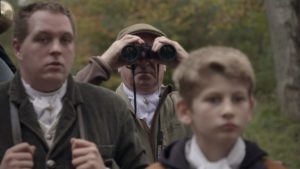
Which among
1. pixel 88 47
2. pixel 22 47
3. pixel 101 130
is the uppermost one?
pixel 22 47

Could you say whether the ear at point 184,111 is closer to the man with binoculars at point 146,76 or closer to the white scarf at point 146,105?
the man with binoculars at point 146,76

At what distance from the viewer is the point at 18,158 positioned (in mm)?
4043

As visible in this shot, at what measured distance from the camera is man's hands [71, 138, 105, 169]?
406 cm

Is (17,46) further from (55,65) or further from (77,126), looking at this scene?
(77,126)

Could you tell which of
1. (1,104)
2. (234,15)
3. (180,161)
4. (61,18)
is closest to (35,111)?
(1,104)

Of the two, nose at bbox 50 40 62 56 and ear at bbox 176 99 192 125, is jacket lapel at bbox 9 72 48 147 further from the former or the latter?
ear at bbox 176 99 192 125

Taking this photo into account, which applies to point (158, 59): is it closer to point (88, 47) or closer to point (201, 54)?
point (201, 54)

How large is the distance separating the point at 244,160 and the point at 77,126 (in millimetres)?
1022

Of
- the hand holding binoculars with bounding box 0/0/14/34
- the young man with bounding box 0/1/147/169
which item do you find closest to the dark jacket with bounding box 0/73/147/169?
the young man with bounding box 0/1/147/169

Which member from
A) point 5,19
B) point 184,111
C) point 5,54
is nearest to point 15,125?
point 184,111

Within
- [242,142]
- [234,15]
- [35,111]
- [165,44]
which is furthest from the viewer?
[234,15]

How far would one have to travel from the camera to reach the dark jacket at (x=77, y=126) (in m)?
4.30

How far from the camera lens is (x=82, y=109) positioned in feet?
14.7

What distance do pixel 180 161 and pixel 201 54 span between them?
1.45ft
